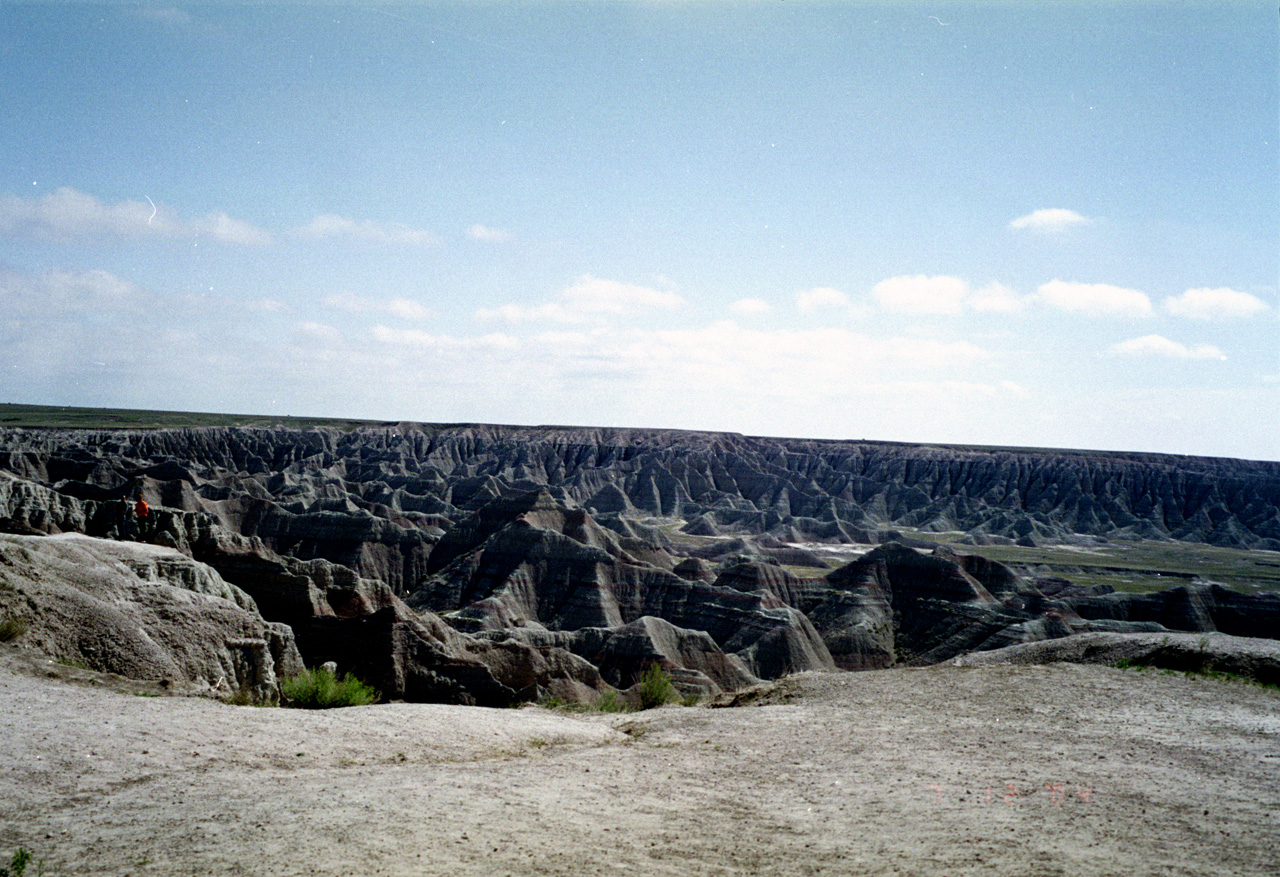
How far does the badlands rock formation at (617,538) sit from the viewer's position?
28156 mm

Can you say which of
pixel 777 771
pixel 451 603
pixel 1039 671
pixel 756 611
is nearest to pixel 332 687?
pixel 777 771

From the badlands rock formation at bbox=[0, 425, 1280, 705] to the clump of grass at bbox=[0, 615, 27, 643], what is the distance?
27cm

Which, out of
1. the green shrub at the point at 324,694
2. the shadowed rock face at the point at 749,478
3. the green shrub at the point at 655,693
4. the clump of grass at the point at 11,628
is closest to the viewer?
the clump of grass at the point at 11,628

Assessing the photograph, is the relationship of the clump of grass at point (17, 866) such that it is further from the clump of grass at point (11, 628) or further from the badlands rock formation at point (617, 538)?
the clump of grass at point (11, 628)

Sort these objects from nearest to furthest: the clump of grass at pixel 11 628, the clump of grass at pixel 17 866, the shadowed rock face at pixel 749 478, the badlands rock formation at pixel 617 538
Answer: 1. the clump of grass at pixel 17 866
2. the clump of grass at pixel 11 628
3. the badlands rock formation at pixel 617 538
4. the shadowed rock face at pixel 749 478

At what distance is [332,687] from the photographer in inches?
598

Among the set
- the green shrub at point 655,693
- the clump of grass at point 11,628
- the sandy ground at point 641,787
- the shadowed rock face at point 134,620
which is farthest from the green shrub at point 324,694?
the green shrub at point 655,693

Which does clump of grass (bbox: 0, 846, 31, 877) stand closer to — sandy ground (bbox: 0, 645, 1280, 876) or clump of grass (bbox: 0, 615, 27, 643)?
sandy ground (bbox: 0, 645, 1280, 876)

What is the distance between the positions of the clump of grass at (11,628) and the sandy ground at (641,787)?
0.32 meters

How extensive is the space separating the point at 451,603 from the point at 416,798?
42.9 m

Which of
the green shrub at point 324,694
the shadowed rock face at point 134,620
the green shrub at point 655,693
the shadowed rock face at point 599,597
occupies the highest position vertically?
the shadowed rock face at point 134,620

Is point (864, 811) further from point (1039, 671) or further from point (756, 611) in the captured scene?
point (756, 611)

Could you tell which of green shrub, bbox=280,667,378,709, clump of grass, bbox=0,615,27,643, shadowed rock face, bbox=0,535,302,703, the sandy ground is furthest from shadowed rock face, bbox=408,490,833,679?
the sandy ground

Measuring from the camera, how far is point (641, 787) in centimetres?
948
